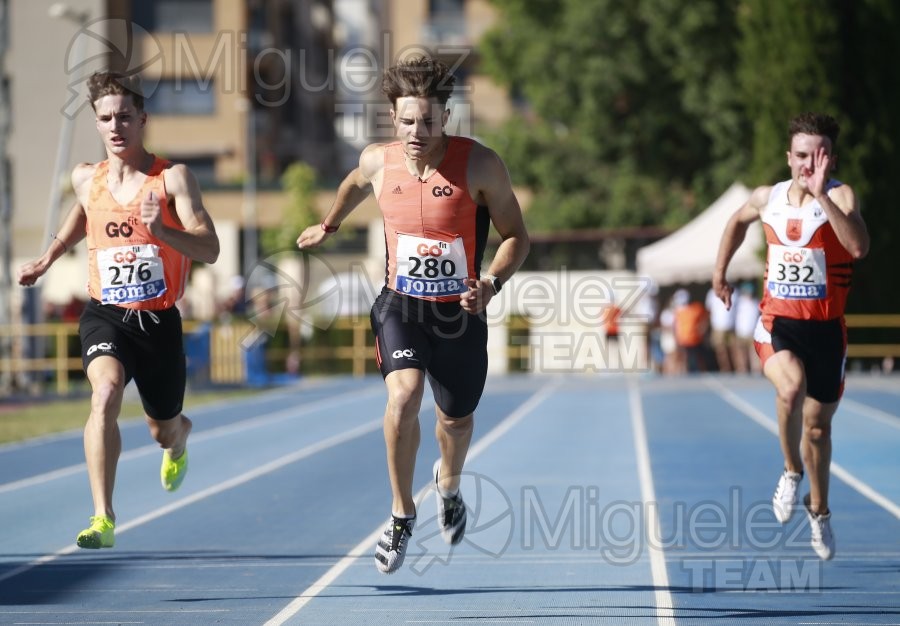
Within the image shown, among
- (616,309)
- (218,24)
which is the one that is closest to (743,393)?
(616,309)

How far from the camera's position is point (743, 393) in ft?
81.2

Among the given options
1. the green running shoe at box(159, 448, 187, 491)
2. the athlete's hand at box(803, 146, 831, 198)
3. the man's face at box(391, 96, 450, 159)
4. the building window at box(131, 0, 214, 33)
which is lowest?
→ the green running shoe at box(159, 448, 187, 491)

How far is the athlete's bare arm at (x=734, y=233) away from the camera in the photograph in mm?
7770

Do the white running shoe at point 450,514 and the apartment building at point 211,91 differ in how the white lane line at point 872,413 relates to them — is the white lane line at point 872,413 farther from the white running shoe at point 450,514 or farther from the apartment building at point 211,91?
the apartment building at point 211,91

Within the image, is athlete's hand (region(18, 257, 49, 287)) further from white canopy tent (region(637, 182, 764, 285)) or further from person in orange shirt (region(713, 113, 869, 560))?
white canopy tent (region(637, 182, 764, 285))

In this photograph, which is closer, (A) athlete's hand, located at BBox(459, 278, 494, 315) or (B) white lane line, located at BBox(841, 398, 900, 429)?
(A) athlete's hand, located at BBox(459, 278, 494, 315)

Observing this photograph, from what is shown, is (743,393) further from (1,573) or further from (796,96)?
(1,573)

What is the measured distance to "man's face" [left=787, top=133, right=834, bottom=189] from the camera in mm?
7223

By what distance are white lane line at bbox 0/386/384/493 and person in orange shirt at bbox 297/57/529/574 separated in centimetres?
638

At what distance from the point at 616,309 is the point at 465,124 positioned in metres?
22.9

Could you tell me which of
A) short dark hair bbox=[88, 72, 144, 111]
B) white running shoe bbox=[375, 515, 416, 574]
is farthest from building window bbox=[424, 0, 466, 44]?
white running shoe bbox=[375, 515, 416, 574]

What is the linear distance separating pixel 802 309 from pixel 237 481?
6372 millimetres

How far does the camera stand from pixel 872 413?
2042 cm

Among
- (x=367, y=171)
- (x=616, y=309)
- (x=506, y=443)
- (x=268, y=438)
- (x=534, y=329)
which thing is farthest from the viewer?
(x=534, y=329)
